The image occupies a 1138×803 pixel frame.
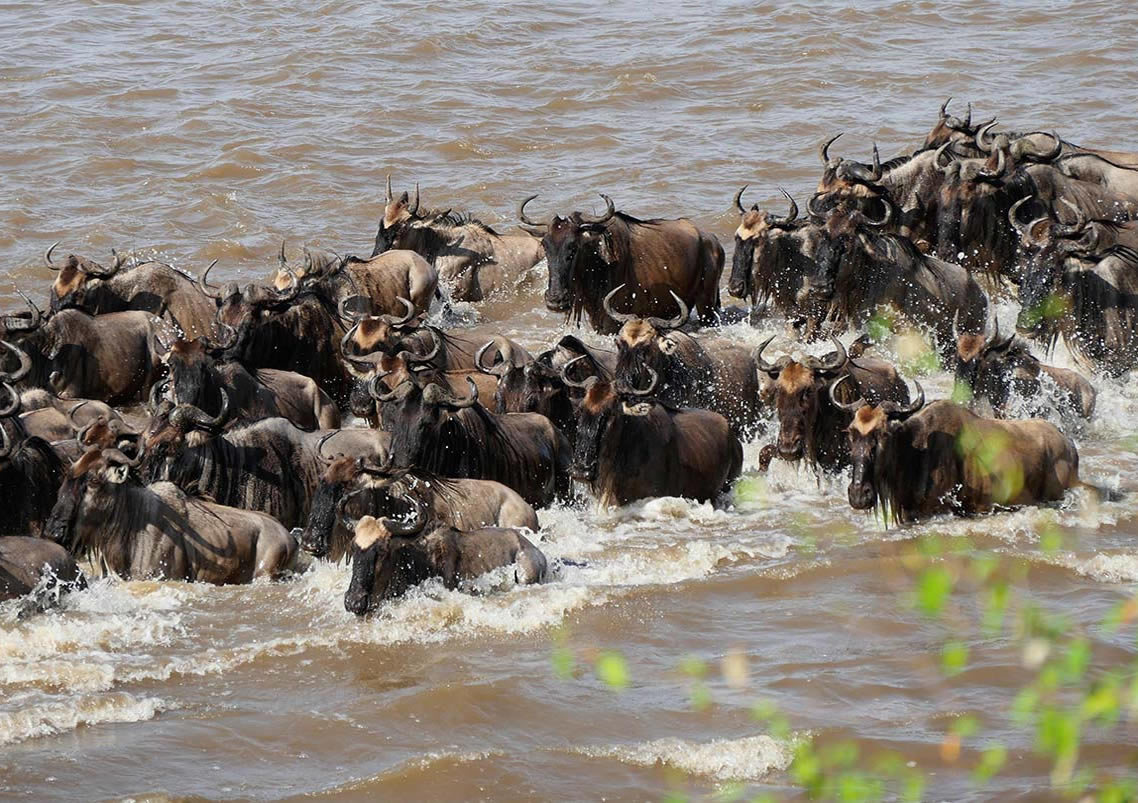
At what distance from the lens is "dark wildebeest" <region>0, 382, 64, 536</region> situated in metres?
11.3

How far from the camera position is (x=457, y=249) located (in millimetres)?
17469

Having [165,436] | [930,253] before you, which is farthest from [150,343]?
[930,253]

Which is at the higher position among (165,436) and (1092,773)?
(165,436)

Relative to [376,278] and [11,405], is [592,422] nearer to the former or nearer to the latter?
[11,405]

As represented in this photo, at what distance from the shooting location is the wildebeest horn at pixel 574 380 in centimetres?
1229

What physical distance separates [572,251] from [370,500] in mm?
5658

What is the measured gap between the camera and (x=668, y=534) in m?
12.1

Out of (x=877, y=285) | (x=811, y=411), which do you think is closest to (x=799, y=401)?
(x=811, y=411)

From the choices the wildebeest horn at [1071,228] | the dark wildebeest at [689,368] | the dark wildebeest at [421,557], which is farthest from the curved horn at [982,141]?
the dark wildebeest at [421,557]

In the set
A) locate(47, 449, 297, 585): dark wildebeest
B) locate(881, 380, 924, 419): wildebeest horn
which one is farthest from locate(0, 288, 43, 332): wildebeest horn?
locate(881, 380, 924, 419): wildebeest horn

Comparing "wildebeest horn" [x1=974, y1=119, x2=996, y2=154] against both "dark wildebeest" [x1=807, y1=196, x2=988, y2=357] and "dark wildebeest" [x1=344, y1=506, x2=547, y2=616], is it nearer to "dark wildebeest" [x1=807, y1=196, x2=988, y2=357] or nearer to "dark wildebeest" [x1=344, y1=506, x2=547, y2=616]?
"dark wildebeest" [x1=807, y1=196, x2=988, y2=357]

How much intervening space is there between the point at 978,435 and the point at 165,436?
17.4 ft

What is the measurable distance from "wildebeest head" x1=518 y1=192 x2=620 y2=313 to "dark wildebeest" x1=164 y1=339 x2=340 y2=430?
119 inches

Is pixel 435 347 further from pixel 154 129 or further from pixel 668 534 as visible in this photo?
pixel 154 129
